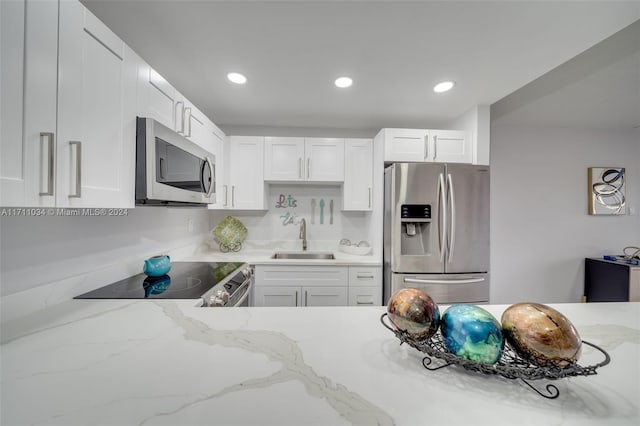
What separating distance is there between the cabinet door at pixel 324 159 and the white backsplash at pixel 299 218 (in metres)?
0.34

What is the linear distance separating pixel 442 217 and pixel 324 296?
4.25 ft

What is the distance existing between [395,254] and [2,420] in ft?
6.95

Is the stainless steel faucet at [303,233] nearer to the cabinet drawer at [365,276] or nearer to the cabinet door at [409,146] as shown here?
the cabinet drawer at [365,276]

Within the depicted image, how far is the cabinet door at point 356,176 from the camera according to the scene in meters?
2.60

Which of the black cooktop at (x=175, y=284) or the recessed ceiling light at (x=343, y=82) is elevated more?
→ the recessed ceiling light at (x=343, y=82)

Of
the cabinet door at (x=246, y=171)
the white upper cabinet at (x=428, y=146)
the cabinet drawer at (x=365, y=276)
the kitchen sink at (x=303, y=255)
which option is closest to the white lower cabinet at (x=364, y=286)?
the cabinet drawer at (x=365, y=276)

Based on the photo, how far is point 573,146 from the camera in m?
3.25

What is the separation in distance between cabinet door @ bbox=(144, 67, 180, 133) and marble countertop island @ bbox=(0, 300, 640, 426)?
105cm

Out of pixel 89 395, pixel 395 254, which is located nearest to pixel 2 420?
pixel 89 395

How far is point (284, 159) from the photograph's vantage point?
2.58 m

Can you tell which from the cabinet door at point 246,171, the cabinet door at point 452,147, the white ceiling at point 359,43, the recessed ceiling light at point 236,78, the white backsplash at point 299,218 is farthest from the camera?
the white backsplash at point 299,218

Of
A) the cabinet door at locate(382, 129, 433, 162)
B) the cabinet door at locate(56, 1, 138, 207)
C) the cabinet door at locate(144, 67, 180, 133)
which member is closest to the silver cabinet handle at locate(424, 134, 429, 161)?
the cabinet door at locate(382, 129, 433, 162)

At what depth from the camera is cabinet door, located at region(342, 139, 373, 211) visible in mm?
2598

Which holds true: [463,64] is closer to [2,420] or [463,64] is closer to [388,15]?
[388,15]
